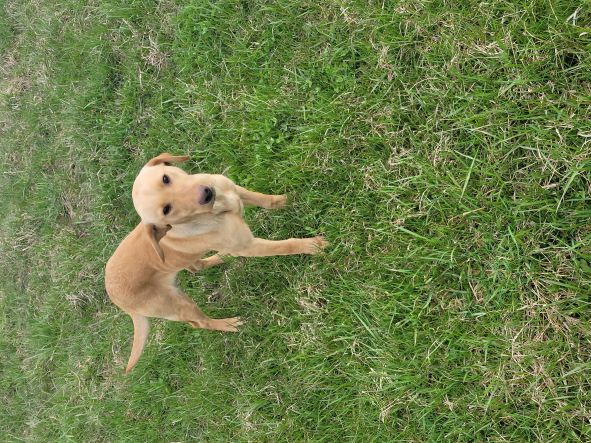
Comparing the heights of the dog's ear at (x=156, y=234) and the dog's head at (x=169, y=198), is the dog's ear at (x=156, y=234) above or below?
below

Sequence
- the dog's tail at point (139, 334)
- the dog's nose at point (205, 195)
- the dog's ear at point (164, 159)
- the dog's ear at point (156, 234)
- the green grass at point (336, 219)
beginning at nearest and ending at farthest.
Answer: the green grass at point (336, 219) < the dog's nose at point (205, 195) < the dog's ear at point (156, 234) < the dog's ear at point (164, 159) < the dog's tail at point (139, 334)

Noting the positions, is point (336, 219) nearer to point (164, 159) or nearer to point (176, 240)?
point (176, 240)

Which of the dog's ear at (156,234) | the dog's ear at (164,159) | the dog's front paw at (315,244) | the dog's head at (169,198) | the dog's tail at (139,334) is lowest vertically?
the dog's tail at (139,334)

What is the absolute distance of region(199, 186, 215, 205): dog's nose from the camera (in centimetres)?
341

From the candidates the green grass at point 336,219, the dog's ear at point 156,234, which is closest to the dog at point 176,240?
the dog's ear at point 156,234

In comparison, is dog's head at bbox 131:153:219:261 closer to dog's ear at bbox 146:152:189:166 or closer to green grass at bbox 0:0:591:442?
dog's ear at bbox 146:152:189:166

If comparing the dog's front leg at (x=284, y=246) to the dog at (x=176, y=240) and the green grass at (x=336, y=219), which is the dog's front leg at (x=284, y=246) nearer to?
the dog at (x=176, y=240)

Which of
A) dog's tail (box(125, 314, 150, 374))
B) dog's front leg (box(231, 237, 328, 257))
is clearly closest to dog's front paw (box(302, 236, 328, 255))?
dog's front leg (box(231, 237, 328, 257))

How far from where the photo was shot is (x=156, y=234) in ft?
12.1

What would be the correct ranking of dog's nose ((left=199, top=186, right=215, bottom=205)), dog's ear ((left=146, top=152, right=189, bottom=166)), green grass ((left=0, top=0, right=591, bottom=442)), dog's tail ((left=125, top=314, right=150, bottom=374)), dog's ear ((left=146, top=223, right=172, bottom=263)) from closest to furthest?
green grass ((left=0, top=0, right=591, bottom=442))
dog's nose ((left=199, top=186, right=215, bottom=205))
dog's ear ((left=146, top=223, right=172, bottom=263))
dog's ear ((left=146, top=152, right=189, bottom=166))
dog's tail ((left=125, top=314, right=150, bottom=374))

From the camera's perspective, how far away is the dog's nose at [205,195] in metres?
3.41

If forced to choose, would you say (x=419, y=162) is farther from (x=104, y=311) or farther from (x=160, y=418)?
(x=104, y=311)

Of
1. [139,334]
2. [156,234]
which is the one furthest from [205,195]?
[139,334]

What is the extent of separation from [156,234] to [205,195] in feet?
1.86
